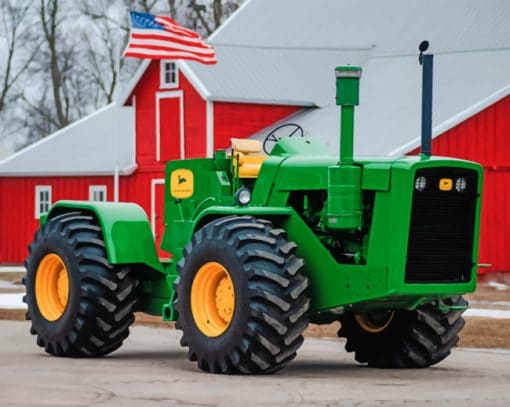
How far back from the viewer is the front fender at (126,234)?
1473 cm

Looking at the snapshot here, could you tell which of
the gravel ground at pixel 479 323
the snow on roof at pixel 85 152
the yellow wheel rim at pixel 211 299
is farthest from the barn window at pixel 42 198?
the yellow wheel rim at pixel 211 299

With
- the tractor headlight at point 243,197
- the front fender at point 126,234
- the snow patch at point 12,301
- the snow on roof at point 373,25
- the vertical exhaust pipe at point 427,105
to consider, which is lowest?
the snow patch at point 12,301

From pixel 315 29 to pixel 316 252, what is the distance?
31344mm

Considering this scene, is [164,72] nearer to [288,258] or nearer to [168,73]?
[168,73]

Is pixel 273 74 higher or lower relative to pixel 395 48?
lower

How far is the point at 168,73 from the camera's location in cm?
4181

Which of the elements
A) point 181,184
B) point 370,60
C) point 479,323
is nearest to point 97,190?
point 370,60

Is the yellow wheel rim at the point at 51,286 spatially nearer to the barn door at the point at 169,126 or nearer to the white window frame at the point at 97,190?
the barn door at the point at 169,126

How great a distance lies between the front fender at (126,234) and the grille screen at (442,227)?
304cm

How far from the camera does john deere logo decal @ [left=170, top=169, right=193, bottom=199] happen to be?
1505 cm

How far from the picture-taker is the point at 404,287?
1273 cm

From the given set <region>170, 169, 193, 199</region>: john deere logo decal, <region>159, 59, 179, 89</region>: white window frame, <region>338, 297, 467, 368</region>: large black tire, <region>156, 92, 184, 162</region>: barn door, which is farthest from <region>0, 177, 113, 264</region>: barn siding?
<region>338, 297, 467, 368</region>: large black tire

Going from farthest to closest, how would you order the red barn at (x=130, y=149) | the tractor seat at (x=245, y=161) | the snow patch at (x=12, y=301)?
the red barn at (x=130, y=149)
the snow patch at (x=12, y=301)
the tractor seat at (x=245, y=161)

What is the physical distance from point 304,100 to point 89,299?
2673 cm
